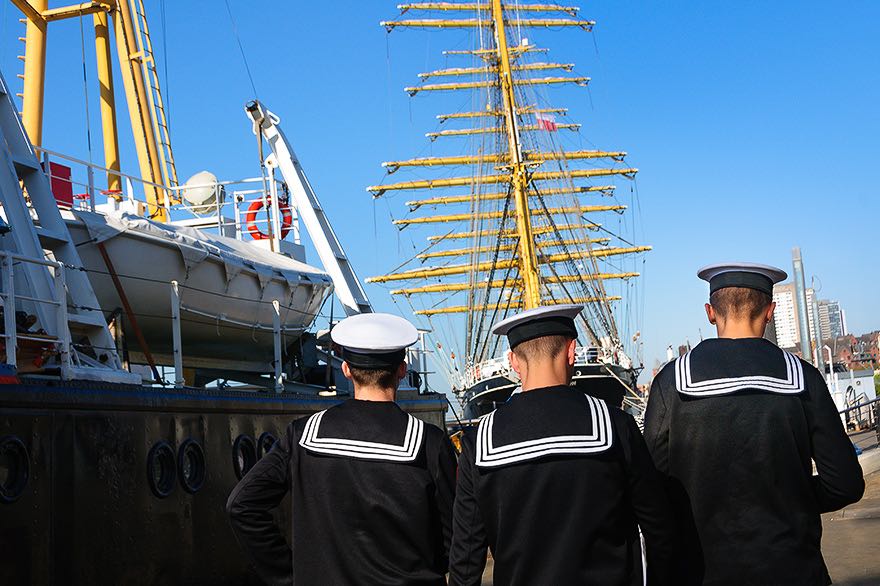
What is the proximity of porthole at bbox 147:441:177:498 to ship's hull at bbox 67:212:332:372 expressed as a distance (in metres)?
2.31

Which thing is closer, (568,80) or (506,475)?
(506,475)

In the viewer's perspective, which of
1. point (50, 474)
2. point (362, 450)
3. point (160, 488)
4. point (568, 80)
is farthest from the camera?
point (568, 80)

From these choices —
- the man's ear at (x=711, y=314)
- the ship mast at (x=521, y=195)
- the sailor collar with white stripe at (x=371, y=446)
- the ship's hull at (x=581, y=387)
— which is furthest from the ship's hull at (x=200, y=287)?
the ship mast at (x=521, y=195)

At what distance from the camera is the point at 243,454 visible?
1039cm

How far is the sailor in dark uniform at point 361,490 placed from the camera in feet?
12.5

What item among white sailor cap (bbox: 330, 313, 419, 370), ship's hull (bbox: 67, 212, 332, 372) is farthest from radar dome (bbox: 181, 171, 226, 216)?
white sailor cap (bbox: 330, 313, 419, 370)

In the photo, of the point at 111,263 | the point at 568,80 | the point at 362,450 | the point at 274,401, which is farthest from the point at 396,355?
the point at 568,80

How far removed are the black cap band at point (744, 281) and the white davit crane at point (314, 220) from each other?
13468mm

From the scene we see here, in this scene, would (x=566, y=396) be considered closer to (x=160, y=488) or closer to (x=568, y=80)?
(x=160, y=488)

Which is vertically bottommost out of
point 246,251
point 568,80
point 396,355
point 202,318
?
point 396,355

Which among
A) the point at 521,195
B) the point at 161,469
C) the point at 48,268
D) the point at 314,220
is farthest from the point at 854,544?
the point at 521,195

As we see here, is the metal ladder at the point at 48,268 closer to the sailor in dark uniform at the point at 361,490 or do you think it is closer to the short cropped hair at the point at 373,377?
the sailor in dark uniform at the point at 361,490

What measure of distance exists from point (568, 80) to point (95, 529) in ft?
188

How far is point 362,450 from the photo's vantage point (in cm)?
387
